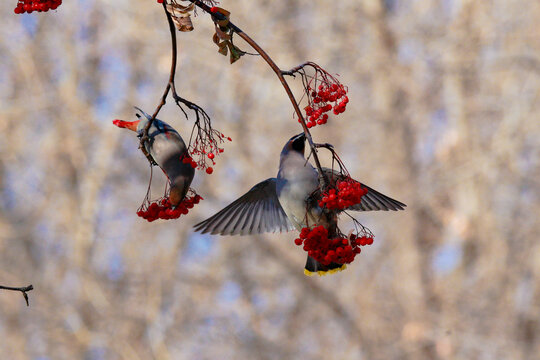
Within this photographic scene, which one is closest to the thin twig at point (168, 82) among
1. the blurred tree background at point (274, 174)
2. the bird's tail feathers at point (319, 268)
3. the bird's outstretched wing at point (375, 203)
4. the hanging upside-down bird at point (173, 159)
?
the hanging upside-down bird at point (173, 159)

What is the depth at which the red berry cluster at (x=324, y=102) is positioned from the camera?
2.53 metres

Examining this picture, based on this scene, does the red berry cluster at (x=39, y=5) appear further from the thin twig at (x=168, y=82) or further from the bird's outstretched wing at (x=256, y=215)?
the bird's outstretched wing at (x=256, y=215)

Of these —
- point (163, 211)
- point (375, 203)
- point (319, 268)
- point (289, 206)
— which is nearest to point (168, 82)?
point (163, 211)

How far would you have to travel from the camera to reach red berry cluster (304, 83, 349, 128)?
253 centimetres

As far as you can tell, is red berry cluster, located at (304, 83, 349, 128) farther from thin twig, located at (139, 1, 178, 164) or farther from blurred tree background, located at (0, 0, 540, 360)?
blurred tree background, located at (0, 0, 540, 360)

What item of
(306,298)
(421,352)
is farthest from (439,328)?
(306,298)

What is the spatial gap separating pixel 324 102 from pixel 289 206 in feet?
2.35

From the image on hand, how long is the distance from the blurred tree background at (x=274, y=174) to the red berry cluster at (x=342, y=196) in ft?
30.1

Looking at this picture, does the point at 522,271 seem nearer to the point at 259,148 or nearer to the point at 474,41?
the point at 474,41

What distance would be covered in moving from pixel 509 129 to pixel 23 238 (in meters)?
8.67

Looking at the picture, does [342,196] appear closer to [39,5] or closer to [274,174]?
[39,5]

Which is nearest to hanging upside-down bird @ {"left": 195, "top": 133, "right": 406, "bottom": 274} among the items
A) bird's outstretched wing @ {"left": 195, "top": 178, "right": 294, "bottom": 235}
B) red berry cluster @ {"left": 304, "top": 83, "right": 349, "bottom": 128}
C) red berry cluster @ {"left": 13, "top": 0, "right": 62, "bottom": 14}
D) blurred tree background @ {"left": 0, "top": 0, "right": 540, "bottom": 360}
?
bird's outstretched wing @ {"left": 195, "top": 178, "right": 294, "bottom": 235}

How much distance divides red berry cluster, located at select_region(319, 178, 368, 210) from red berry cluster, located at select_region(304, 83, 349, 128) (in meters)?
0.26

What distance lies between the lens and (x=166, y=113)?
1285cm
